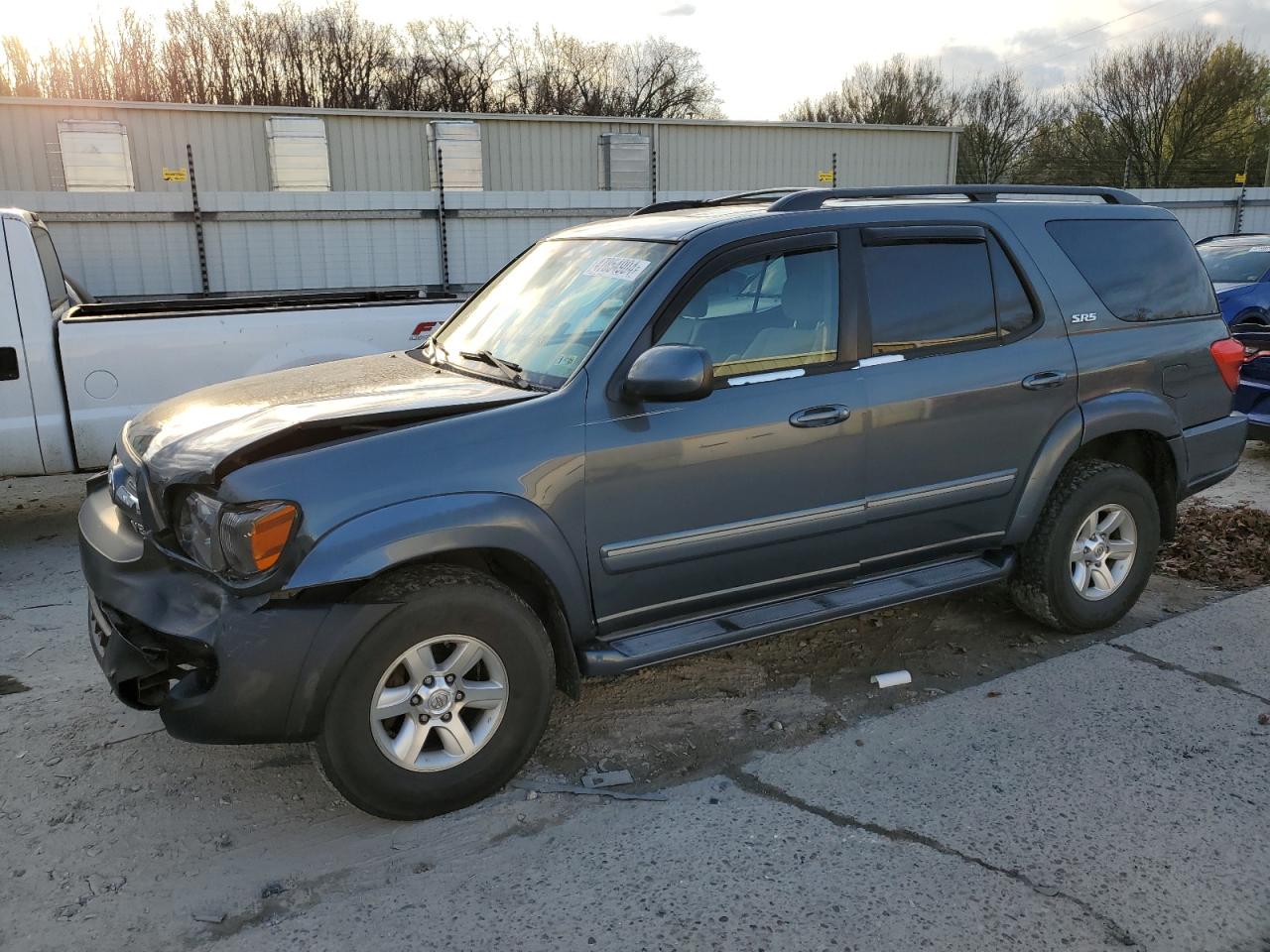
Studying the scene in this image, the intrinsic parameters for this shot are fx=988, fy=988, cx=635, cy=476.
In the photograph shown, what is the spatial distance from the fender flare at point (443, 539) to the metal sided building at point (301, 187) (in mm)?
10737

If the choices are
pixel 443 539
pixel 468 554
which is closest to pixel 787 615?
pixel 468 554

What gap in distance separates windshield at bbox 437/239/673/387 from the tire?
2.13 metres

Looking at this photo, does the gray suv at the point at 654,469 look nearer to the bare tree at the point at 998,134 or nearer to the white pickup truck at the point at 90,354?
the white pickup truck at the point at 90,354

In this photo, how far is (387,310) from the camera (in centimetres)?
663

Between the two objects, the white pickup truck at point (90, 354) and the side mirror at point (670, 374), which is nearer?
the side mirror at point (670, 374)

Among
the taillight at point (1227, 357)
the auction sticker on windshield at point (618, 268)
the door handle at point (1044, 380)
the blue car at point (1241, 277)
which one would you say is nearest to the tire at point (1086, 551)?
the door handle at point (1044, 380)

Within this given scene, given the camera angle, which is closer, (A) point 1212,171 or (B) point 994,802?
(B) point 994,802

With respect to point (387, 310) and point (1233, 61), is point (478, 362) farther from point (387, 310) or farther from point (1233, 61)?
point (1233, 61)

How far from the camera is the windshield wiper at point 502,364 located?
3.47m

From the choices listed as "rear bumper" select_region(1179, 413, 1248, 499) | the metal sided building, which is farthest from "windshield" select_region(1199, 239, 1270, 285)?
"rear bumper" select_region(1179, 413, 1248, 499)

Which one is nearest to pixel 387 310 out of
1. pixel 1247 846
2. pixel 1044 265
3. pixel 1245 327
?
pixel 1044 265

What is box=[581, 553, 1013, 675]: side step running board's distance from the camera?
3.33m

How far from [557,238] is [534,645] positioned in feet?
6.47

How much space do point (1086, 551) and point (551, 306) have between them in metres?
2.64
